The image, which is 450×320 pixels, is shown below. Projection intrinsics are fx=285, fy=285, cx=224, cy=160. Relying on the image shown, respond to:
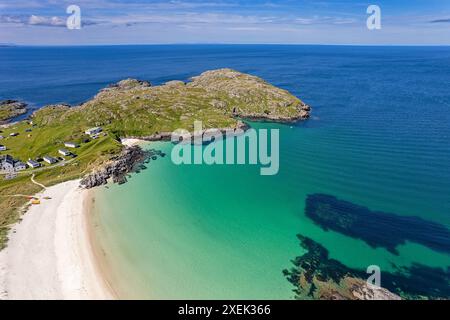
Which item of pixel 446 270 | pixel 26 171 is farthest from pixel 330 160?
pixel 26 171

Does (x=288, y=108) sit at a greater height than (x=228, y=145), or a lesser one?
greater

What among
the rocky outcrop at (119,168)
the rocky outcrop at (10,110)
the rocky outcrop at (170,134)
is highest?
the rocky outcrop at (10,110)

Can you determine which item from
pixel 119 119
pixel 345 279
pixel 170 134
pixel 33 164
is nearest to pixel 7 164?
pixel 33 164

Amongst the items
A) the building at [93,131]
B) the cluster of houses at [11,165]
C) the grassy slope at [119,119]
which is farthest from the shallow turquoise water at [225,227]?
the building at [93,131]

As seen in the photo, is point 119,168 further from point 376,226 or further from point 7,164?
point 376,226

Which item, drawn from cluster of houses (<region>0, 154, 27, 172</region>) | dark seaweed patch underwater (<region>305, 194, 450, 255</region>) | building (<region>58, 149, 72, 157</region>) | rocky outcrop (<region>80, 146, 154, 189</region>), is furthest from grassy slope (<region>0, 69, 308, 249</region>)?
dark seaweed patch underwater (<region>305, 194, 450, 255</region>)

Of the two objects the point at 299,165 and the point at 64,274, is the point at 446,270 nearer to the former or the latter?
the point at 299,165

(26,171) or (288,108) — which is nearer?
(26,171)

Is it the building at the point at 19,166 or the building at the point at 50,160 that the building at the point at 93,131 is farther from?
the building at the point at 19,166
